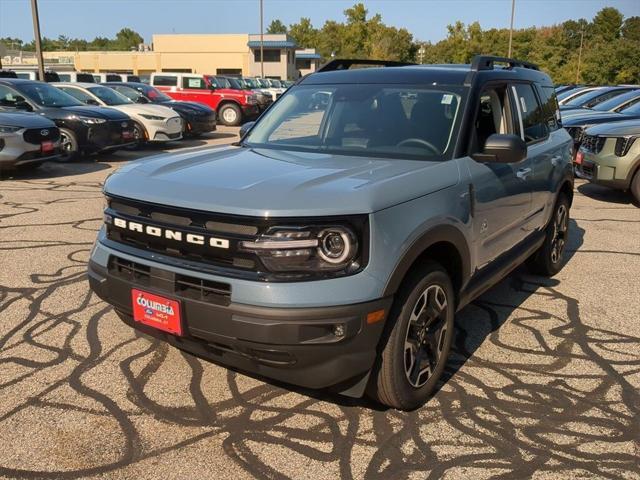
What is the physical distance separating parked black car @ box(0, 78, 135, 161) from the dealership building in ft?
172

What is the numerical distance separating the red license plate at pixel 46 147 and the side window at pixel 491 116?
8.56m

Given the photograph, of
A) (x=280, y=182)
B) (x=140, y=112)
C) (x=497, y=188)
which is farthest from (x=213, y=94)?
(x=280, y=182)

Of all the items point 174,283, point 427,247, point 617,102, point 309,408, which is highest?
point 617,102

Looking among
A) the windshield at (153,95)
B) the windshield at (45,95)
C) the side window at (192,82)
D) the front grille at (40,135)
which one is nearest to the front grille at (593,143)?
the front grille at (40,135)

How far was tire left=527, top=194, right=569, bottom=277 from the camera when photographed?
5.25 m

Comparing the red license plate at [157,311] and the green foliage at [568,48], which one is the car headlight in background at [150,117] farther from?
the green foliage at [568,48]

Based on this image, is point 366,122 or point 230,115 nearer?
point 366,122

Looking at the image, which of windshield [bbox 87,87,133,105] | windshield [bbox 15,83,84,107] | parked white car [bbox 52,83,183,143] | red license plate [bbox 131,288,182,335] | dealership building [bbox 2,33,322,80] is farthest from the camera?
dealership building [bbox 2,33,322,80]

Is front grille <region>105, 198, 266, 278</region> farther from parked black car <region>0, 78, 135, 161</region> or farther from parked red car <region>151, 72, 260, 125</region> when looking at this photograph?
parked red car <region>151, 72, 260, 125</region>

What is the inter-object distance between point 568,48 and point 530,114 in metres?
74.0

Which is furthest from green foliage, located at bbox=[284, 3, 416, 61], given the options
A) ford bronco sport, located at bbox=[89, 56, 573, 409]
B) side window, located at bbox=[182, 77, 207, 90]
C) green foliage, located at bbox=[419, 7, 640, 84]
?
ford bronco sport, located at bbox=[89, 56, 573, 409]

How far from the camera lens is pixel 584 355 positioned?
3.83 metres

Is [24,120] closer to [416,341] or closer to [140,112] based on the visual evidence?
[140,112]

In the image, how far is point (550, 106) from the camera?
5.31 m
